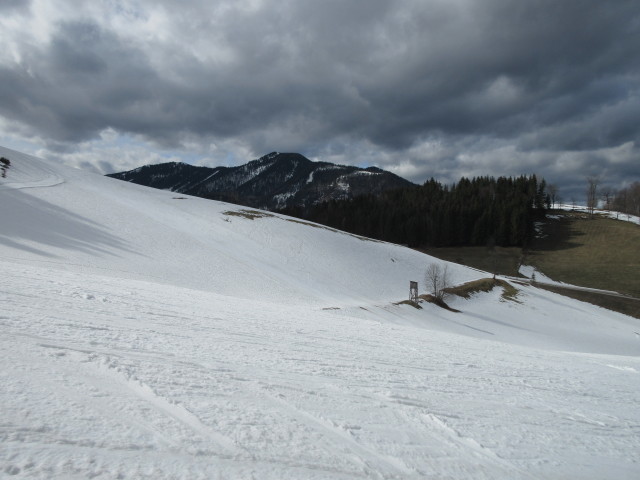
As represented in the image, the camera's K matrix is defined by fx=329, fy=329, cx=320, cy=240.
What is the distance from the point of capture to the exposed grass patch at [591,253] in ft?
221

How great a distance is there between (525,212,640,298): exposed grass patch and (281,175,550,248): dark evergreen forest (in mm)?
9035

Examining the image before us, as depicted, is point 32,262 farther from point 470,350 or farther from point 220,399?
point 470,350

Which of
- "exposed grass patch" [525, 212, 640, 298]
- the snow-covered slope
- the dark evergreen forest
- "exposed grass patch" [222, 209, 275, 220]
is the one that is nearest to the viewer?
the snow-covered slope

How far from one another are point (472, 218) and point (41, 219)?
4450 inches

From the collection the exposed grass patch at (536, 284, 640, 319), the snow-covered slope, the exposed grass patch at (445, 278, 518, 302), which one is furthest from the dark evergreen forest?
the snow-covered slope

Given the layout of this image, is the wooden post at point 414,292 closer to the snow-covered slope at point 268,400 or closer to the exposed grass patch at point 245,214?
the snow-covered slope at point 268,400

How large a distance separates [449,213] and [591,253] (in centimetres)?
3909

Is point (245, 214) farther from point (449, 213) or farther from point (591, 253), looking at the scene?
point (591, 253)

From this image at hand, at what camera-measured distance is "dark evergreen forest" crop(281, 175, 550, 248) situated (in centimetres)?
10731

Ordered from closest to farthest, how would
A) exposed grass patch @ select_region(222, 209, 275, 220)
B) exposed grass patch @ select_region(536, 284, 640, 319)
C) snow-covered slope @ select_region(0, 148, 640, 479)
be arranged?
snow-covered slope @ select_region(0, 148, 640, 479) → exposed grass patch @ select_region(536, 284, 640, 319) → exposed grass patch @ select_region(222, 209, 275, 220)

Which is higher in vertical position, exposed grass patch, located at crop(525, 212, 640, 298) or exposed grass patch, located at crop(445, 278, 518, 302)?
exposed grass patch, located at crop(525, 212, 640, 298)

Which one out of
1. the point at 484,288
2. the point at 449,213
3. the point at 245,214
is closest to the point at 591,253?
the point at 449,213

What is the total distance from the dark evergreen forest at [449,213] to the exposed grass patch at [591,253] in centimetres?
903

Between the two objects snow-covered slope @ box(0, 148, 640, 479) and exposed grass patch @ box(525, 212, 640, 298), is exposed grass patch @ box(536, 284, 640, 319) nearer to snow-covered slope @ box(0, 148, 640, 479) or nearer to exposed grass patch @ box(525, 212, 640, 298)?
exposed grass patch @ box(525, 212, 640, 298)
